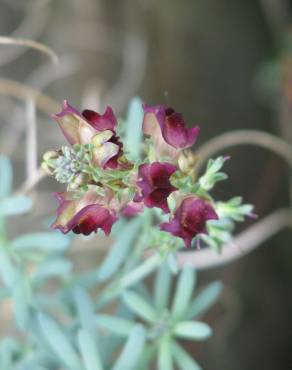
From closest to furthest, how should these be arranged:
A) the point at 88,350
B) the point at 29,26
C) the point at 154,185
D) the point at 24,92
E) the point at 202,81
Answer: the point at 154,185, the point at 88,350, the point at 24,92, the point at 29,26, the point at 202,81

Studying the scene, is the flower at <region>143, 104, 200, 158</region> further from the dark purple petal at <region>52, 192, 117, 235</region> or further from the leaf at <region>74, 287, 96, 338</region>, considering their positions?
the leaf at <region>74, 287, 96, 338</region>

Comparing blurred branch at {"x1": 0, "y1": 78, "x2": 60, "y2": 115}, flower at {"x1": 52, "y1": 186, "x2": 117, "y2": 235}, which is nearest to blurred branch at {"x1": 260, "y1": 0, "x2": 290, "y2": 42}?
blurred branch at {"x1": 0, "y1": 78, "x2": 60, "y2": 115}

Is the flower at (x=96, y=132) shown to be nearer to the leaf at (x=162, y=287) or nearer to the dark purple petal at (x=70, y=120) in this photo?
the dark purple petal at (x=70, y=120)

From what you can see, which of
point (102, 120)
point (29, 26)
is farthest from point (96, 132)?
point (29, 26)

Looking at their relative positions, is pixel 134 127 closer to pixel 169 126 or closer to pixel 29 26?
pixel 169 126

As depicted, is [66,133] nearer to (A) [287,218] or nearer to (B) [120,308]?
(B) [120,308]

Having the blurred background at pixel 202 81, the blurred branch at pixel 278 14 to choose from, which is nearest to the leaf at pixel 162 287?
the blurred background at pixel 202 81

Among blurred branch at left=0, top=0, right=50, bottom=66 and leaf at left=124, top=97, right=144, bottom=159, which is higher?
blurred branch at left=0, top=0, right=50, bottom=66
